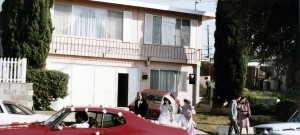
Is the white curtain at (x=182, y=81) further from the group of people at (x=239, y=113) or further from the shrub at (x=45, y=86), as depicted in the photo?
the group of people at (x=239, y=113)

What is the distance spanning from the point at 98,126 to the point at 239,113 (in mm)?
10038

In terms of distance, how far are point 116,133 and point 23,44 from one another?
43.1ft

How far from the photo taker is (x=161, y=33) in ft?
94.1

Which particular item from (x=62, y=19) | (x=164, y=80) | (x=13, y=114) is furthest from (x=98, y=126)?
(x=164, y=80)

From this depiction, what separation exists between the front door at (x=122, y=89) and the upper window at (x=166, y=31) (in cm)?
225

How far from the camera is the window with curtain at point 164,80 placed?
28453mm

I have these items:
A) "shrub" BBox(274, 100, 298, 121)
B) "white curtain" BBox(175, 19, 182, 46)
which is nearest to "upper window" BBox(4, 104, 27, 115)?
"shrub" BBox(274, 100, 298, 121)

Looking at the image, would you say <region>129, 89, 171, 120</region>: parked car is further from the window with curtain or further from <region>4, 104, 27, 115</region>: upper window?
<region>4, 104, 27, 115</region>: upper window

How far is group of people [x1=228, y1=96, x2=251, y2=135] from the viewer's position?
18.5 m

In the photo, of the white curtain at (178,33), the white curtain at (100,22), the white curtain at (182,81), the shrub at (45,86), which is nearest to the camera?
the shrub at (45,86)

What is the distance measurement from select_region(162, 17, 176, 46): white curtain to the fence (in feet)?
32.6

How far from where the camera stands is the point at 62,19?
25719mm

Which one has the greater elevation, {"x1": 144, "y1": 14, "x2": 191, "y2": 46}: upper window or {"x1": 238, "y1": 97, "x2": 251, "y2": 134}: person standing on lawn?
{"x1": 144, "y1": 14, "x2": 191, "y2": 46}: upper window

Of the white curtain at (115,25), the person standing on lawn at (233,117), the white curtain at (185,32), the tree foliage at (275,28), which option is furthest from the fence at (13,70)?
the white curtain at (185,32)
